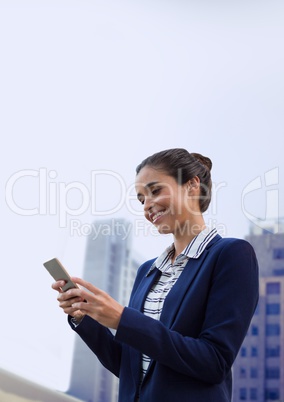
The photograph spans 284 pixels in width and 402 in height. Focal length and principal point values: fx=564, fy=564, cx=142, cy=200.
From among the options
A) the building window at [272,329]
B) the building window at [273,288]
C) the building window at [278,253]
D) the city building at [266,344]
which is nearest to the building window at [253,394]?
the city building at [266,344]

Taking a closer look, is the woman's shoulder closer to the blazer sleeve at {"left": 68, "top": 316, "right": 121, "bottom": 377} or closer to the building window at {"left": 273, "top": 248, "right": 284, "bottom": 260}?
the blazer sleeve at {"left": 68, "top": 316, "right": 121, "bottom": 377}

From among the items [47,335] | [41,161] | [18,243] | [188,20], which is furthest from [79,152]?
[47,335]

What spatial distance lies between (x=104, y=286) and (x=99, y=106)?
36.7 feet

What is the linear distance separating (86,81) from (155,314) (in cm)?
460

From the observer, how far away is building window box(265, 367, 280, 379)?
1594 centimetres

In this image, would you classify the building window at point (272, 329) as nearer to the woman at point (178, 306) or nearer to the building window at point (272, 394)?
the building window at point (272, 394)

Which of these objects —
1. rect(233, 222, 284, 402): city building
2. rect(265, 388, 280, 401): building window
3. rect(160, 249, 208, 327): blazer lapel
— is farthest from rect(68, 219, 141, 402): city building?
rect(160, 249, 208, 327): blazer lapel

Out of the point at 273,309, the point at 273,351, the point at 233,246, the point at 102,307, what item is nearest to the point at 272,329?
the point at 273,309

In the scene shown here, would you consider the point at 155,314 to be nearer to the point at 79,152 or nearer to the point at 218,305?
the point at 218,305

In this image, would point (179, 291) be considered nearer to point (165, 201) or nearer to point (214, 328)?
point (214, 328)

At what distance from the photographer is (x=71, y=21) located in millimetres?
4582

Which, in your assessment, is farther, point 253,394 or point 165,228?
point 253,394

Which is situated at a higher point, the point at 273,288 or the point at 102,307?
the point at 102,307

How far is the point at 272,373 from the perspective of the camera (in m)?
16.1
